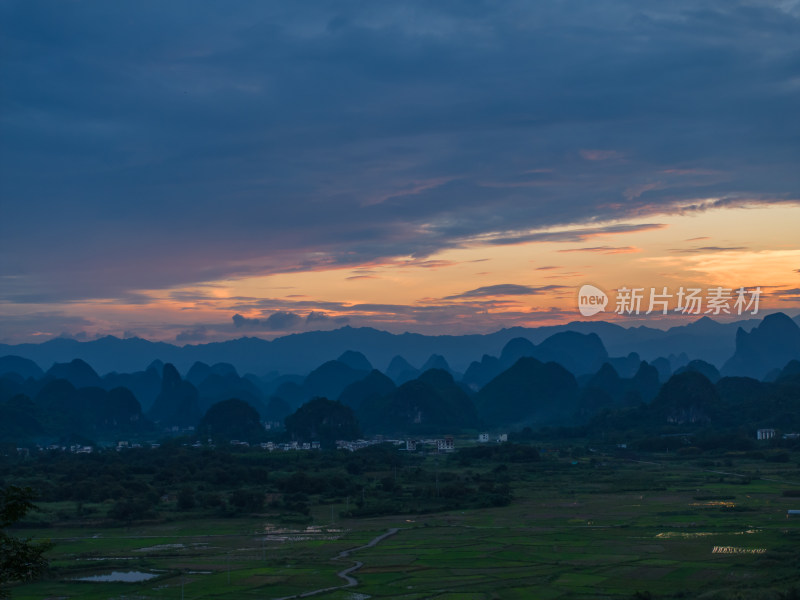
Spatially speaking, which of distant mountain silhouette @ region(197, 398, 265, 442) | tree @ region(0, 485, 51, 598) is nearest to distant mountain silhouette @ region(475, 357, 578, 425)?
distant mountain silhouette @ region(197, 398, 265, 442)

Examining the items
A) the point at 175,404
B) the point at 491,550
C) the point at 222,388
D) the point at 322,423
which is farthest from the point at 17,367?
the point at 491,550

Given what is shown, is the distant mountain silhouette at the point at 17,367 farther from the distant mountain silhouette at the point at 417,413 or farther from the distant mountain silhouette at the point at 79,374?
the distant mountain silhouette at the point at 417,413

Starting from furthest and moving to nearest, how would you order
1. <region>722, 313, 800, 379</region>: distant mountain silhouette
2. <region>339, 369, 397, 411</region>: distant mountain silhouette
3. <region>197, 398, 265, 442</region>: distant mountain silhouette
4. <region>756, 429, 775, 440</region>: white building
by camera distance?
<region>722, 313, 800, 379</region>: distant mountain silhouette → <region>339, 369, 397, 411</region>: distant mountain silhouette → <region>197, 398, 265, 442</region>: distant mountain silhouette → <region>756, 429, 775, 440</region>: white building

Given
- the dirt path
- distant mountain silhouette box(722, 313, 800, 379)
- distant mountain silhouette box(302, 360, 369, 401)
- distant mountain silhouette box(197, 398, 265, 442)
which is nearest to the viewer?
the dirt path

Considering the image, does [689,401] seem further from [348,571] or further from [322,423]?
[348,571]

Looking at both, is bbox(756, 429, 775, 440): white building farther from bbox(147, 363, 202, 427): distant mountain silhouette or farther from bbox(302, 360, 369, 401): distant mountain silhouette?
bbox(302, 360, 369, 401): distant mountain silhouette

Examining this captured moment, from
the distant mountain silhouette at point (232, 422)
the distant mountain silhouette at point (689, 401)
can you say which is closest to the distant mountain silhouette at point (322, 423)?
the distant mountain silhouette at point (232, 422)
